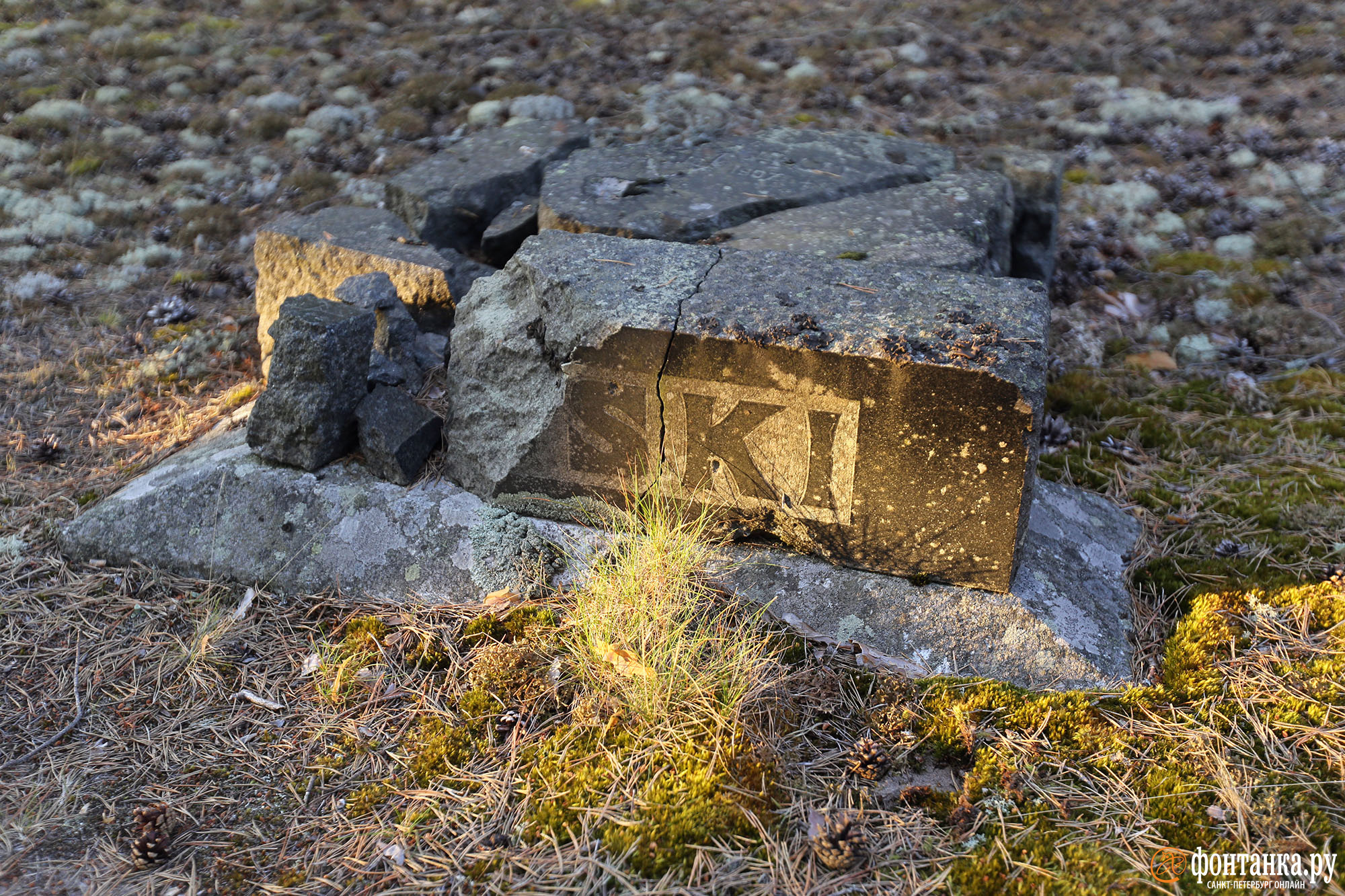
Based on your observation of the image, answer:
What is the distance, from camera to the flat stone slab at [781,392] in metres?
2.70

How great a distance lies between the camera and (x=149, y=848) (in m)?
2.27

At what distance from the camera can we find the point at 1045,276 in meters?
4.95

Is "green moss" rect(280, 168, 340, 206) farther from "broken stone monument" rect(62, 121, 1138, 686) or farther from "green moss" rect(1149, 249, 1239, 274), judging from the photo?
"green moss" rect(1149, 249, 1239, 274)

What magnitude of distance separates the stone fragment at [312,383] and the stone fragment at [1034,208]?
3.48 metres

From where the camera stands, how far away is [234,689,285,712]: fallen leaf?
2.80m

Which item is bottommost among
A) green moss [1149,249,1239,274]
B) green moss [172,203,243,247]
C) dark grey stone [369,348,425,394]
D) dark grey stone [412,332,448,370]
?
green moss [1149,249,1239,274]

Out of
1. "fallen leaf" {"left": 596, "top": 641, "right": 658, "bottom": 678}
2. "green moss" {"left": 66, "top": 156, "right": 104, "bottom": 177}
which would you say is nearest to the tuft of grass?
"fallen leaf" {"left": 596, "top": 641, "right": 658, "bottom": 678}

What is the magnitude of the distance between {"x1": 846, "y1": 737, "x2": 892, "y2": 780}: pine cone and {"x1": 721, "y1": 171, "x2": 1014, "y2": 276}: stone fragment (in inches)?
72.0

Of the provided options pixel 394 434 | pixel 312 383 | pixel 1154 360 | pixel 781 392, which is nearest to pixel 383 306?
pixel 312 383

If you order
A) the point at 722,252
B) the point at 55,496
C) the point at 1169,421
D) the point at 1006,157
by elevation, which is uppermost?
the point at 722,252

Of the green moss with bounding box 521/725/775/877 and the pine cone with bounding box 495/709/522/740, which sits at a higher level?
the green moss with bounding box 521/725/775/877

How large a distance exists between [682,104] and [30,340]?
181 inches

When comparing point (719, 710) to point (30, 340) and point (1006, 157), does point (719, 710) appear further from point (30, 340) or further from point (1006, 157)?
point (30, 340)

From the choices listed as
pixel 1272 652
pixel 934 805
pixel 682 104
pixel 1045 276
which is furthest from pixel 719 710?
pixel 682 104
